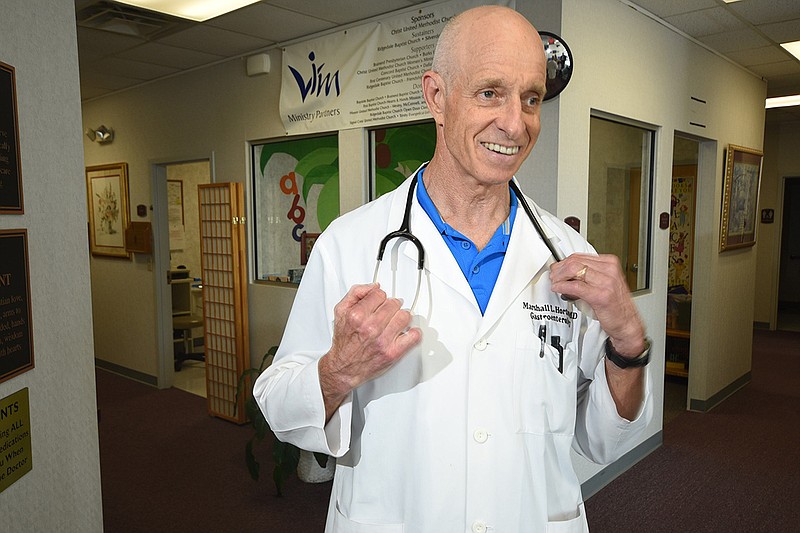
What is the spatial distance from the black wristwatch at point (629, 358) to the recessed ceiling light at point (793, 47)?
4.18 meters

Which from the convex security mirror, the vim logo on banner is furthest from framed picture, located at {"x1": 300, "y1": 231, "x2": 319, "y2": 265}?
the convex security mirror

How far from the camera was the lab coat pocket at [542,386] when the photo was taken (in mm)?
1201

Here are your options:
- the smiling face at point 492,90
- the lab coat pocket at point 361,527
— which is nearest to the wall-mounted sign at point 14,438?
the lab coat pocket at point 361,527

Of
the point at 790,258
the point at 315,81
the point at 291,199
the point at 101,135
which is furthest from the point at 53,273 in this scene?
the point at 790,258

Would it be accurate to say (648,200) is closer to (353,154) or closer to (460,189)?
(353,154)

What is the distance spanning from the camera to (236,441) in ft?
14.0

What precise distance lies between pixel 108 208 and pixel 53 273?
4.72 metres

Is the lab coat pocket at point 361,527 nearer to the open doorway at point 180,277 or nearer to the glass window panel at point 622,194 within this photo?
the glass window panel at point 622,194

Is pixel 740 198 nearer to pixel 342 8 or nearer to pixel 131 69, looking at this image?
pixel 342 8

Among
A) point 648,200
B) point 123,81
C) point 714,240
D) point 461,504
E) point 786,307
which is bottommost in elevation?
point 786,307

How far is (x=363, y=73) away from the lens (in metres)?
3.70

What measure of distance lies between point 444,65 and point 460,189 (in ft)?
0.80

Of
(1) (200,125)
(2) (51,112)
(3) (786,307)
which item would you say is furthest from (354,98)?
(3) (786,307)

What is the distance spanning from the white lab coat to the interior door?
3.40 meters
